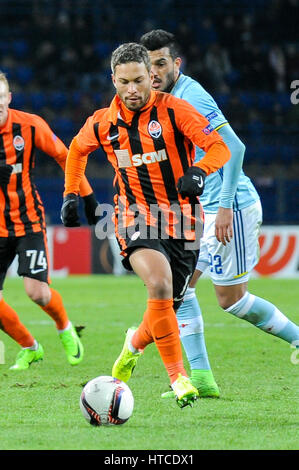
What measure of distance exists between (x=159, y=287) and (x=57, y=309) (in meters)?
2.31

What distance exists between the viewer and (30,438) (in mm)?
3814

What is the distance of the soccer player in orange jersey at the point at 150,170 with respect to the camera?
177 inches

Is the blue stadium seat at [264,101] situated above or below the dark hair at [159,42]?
above

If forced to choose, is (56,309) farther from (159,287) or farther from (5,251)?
(159,287)

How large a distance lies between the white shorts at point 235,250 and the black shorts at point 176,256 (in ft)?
1.71

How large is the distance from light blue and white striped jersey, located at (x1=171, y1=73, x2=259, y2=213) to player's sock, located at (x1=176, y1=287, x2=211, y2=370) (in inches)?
23.4

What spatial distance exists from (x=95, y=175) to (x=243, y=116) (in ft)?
12.6

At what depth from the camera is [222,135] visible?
497 centimetres

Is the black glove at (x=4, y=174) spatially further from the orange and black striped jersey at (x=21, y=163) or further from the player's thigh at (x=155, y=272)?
the player's thigh at (x=155, y=272)

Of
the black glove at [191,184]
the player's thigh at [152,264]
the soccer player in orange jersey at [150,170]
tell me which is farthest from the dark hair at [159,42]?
the player's thigh at [152,264]

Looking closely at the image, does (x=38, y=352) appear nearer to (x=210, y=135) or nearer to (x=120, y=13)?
(x=210, y=135)

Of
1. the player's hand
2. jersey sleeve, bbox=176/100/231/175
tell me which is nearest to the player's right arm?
jersey sleeve, bbox=176/100/231/175

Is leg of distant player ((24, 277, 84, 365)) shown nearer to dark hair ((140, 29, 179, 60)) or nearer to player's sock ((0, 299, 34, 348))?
player's sock ((0, 299, 34, 348))

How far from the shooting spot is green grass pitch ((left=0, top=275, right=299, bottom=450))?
377 centimetres
